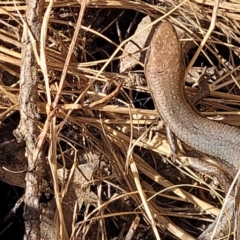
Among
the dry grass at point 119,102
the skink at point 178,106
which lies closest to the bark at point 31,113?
the dry grass at point 119,102

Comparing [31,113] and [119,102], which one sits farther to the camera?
[119,102]

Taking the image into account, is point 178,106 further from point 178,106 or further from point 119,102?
point 119,102

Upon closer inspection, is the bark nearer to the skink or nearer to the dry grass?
the dry grass

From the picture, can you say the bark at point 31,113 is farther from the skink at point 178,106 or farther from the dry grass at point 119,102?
the skink at point 178,106

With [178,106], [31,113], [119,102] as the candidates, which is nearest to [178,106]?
[178,106]

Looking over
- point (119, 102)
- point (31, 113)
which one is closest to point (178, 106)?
point (119, 102)

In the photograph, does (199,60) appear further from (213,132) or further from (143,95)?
(213,132)

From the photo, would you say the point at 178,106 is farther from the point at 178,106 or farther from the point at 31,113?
the point at 31,113

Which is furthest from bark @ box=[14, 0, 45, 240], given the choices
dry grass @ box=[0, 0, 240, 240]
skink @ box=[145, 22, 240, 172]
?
skink @ box=[145, 22, 240, 172]

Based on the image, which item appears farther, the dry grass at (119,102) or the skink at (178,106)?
the dry grass at (119,102)
